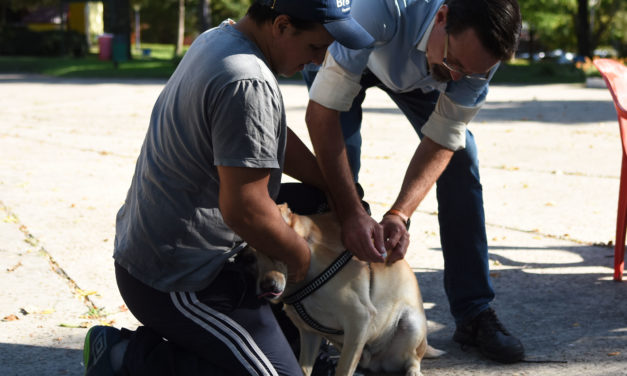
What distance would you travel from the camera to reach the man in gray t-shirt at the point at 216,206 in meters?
2.27

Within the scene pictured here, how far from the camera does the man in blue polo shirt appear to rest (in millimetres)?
2867

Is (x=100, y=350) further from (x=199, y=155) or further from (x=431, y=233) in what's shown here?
(x=431, y=233)

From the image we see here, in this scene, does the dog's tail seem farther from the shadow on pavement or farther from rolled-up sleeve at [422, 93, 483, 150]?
the shadow on pavement

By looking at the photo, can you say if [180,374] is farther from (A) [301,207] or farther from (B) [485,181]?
(B) [485,181]

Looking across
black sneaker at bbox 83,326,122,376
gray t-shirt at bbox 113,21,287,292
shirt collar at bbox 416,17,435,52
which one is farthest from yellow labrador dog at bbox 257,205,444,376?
shirt collar at bbox 416,17,435,52

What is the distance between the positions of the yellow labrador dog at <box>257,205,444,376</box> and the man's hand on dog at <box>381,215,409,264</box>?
5 cm

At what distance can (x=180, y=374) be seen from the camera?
2.68 meters

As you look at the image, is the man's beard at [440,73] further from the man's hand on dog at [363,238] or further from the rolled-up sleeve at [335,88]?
the man's hand on dog at [363,238]

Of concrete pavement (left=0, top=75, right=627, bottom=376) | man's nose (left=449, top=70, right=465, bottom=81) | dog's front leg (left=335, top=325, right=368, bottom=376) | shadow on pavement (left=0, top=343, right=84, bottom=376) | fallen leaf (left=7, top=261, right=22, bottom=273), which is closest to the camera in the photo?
dog's front leg (left=335, top=325, right=368, bottom=376)

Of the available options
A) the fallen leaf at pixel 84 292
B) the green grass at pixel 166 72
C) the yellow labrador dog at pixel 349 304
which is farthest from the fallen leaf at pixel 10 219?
the green grass at pixel 166 72

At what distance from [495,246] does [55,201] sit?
138 inches

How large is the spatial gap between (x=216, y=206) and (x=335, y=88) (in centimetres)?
94

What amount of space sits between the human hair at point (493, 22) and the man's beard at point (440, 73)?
0.22m

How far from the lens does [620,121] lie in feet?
13.7
